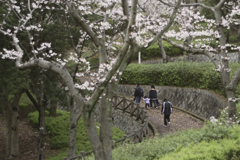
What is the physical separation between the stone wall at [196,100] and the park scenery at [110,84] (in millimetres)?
61

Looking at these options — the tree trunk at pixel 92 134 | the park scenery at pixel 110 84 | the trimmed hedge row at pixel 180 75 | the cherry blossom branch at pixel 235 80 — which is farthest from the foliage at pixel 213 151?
the trimmed hedge row at pixel 180 75

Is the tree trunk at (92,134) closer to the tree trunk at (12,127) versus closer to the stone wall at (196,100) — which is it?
the stone wall at (196,100)

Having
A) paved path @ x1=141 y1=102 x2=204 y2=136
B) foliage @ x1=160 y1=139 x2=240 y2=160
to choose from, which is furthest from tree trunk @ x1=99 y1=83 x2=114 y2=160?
paved path @ x1=141 y1=102 x2=204 y2=136

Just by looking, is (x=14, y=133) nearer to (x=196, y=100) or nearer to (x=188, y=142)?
(x=188, y=142)

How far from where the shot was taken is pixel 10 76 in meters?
8.02

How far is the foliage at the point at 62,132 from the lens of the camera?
40.1 feet

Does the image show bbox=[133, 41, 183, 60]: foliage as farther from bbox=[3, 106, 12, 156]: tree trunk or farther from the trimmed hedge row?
bbox=[3, 106, 12, 156]: tree trunk

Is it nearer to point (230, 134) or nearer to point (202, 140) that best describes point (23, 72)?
point (202, 140)

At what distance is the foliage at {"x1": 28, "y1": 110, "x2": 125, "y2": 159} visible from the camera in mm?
12234

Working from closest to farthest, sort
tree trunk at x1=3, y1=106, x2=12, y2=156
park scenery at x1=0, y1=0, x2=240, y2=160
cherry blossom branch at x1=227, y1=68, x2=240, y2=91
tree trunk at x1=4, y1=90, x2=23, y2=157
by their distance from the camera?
park scenery at x1=0, y1=0, x2=240, y2=160 → cherry blossom branch at x1=227, y1=68, x2=240, y2=91 → tree trunk at x1=4, y1=90, x2=23, y2=157 → tree trunk at x1=3, y1=106, x2=12, y2=156

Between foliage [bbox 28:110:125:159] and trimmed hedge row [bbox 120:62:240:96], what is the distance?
18.3ft

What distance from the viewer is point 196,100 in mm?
12859

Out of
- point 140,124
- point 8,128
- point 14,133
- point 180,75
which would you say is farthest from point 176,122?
point 8,128

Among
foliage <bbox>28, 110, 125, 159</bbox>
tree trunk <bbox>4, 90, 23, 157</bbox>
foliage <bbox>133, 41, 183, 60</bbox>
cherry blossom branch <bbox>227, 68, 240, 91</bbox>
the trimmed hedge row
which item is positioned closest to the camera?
cherry blossom branch <bbox>227, 68, 240, 91</bbox>
